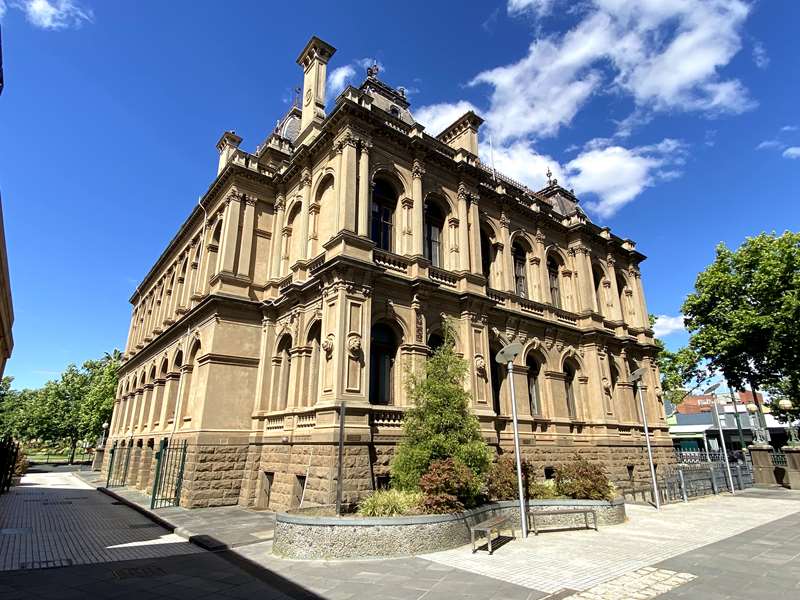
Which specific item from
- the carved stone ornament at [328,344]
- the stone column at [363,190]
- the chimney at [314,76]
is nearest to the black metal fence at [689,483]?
the carved stone ornament at [328,344]

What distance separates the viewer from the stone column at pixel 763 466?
24.2 metres

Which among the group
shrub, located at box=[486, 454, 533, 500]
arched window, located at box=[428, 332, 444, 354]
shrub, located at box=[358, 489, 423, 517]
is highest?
arched window, located at box=[428, 332, 444, 354]

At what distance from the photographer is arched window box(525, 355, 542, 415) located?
2140 cm

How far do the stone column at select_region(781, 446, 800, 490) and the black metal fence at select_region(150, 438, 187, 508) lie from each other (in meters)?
28.6

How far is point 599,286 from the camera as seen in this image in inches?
1101

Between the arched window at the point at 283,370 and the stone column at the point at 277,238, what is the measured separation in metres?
3.36

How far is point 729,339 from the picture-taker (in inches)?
1115

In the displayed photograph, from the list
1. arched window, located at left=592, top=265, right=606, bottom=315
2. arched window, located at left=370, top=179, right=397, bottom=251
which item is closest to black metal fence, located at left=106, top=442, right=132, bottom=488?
arched window, located at left=370, top=179, right=397, bottom=251

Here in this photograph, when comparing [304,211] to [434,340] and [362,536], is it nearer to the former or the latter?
[434,340]

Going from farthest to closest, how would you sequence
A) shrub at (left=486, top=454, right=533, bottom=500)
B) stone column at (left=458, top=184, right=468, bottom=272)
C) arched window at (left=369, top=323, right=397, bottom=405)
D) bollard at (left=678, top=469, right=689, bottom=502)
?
stone column at (left=458, top=184, right=468, bottom=272), bollard at (left=678, top=469, right=689, bottom=502), arched window at (left=369, top=323, right=397, bottom=405), shrub at (left=486, top=454, right=533, bottom=500)

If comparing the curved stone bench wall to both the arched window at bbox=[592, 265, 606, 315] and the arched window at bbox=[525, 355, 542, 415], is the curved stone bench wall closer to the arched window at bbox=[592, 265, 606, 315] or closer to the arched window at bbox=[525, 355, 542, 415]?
the arched window at bbox=[525, 355, 542, 415]

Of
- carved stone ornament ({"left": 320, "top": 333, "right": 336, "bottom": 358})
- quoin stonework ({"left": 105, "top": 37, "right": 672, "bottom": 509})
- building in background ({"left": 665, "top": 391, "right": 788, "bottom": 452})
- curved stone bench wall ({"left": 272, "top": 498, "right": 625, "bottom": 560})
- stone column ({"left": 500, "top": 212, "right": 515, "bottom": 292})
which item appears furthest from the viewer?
building in background ({"left": 665, "top": 391, "right": 788, "bottom": 452})

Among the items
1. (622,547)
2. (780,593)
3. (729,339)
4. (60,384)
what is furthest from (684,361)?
(60,384)

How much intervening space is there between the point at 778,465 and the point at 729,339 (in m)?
7.58
